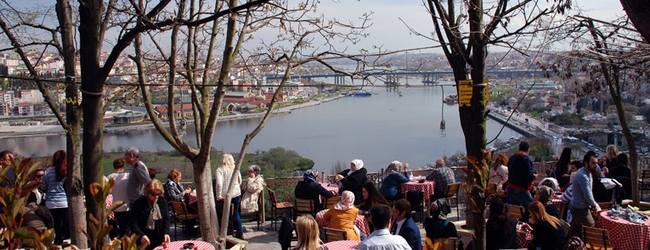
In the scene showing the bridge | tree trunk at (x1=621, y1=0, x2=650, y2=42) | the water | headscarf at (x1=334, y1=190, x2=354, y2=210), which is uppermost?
tree trunk at (x1=621, y1=0, x2=650, y2=42)

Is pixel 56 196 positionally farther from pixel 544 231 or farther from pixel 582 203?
pixel 582 203

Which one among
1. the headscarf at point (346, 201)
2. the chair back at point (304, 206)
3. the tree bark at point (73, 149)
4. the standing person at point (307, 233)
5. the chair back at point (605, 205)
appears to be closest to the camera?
the tree bark at point (73, 149)

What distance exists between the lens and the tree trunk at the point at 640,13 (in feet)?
7.72

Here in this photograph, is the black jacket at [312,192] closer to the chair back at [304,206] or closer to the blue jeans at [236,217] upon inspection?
the chair back at [304,206]

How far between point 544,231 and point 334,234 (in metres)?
2.28

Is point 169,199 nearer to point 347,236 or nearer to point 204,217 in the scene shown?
point 204,217

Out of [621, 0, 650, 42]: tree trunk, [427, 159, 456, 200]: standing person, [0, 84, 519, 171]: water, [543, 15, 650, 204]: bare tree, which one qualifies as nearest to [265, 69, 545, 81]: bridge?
[543, 15, 650, 204]: bare tree

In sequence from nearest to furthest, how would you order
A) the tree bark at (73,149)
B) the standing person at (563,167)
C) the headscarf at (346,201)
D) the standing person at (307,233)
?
the tree bark at (73,149)
the standing person at (307,233)
the headscarf at (346,201)
the standing person at (563,167)

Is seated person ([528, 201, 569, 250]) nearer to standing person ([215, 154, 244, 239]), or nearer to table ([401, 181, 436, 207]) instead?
table ([401, 181, 436, 207])

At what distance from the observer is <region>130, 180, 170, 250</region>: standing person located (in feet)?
23.8

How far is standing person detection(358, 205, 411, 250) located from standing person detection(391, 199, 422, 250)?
3.43 feet

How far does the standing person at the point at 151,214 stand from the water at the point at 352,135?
8.00m

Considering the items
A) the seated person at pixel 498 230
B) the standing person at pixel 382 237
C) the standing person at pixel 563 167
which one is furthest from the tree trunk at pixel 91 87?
the standing person at pixel 563 167

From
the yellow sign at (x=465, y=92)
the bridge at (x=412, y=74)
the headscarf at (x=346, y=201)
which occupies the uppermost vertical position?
the bridge at (x=412, y=74)
